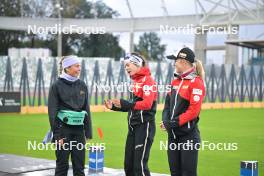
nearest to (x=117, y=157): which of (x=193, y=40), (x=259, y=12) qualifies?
(x=259, y=12)

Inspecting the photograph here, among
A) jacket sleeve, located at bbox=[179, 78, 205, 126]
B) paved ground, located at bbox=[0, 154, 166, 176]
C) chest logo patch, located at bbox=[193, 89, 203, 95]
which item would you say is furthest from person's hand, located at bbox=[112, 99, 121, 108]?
paved ground, located at bbox=[0, 154, 166, 176]

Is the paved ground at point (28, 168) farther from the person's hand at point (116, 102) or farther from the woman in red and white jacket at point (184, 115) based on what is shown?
the woman in red and white jacket at point (184, 115)

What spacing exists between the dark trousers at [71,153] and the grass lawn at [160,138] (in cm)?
244

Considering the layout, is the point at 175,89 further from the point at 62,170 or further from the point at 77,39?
the point at 77,39

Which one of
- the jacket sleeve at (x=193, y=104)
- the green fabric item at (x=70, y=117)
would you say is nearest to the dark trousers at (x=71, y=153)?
the green fabric item at (x=70, y=117)

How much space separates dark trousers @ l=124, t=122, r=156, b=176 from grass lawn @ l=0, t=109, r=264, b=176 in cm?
232

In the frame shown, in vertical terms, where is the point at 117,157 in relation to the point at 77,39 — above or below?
below

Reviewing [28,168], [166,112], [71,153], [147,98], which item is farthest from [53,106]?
[28,168]

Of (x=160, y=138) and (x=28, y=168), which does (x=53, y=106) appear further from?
(x=160, y=138)

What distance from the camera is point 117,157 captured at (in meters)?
10.2

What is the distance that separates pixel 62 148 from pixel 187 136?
165 centimetres

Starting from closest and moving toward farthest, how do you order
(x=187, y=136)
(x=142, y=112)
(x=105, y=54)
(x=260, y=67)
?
(x=187, y=136), (x=142, y=112), (x=260, y=67), (x=105, y=54)

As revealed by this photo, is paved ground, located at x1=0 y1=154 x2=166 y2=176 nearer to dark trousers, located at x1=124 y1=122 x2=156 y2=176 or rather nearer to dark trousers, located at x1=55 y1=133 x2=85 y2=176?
dark trousers, located at x1=55 y1=133 x2=85 y2=176

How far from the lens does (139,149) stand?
650 cm
